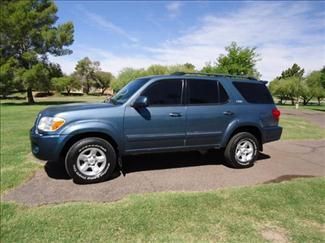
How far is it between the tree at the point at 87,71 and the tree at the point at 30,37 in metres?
56.6

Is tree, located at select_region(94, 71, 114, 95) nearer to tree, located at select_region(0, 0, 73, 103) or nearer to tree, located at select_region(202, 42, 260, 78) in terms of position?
tree, located at select_region(0, 0, 73, 103)

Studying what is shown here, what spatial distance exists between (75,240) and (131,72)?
51498 millimetres

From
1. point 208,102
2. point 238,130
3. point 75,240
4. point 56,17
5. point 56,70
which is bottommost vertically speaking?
point 75,240

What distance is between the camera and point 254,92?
6.49 m

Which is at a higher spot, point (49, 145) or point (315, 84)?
point (315, 84)

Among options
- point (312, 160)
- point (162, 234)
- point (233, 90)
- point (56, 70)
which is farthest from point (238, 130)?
point (56, 70)

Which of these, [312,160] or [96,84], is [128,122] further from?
[96,84]

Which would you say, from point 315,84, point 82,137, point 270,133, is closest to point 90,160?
point 82,137

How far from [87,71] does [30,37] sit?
198 feet

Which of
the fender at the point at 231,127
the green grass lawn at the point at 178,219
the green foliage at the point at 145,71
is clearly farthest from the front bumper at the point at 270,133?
the green foliage at the point at 145,71

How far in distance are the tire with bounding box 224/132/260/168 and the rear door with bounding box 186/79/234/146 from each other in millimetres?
318

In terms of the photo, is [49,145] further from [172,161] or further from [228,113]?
[228,113]

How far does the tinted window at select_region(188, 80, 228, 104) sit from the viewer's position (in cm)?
583

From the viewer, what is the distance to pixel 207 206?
167 inches
